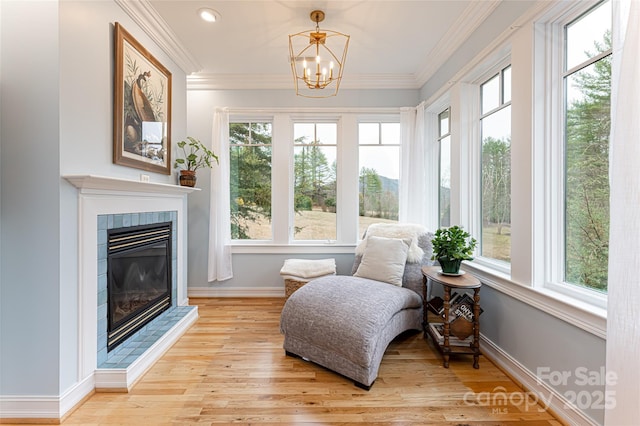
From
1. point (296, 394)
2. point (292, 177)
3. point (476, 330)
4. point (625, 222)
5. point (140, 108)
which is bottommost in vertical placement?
point (296, 394)

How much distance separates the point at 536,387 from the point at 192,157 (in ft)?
11.0

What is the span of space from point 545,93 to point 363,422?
2223 millimetres

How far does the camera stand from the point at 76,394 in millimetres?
1648

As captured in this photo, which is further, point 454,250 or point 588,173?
point 454,250

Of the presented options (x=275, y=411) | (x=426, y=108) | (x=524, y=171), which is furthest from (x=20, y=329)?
(x=426, y=108)

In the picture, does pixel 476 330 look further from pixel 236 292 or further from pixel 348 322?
pixel 236 292

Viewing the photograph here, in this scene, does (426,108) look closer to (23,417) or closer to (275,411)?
(275,411)

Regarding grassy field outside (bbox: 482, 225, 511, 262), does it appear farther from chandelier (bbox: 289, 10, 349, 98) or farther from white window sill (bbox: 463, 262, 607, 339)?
chandelier (bbox: 289, 10, 349, 98)

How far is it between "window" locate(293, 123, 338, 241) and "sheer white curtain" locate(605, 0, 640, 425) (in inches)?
110

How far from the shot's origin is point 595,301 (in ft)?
4.70

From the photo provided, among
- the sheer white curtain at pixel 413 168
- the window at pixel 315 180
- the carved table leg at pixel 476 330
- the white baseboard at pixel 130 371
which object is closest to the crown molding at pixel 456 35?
the sheer white curtain at pixel 413 168

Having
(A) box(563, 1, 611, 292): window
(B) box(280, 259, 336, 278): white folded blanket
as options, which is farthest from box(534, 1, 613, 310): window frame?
(B) box(280, 259, 336, 278): white folded blanket

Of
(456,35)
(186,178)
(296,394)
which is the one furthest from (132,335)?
(456,35)

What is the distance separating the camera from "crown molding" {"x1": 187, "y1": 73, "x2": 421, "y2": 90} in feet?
11.4
